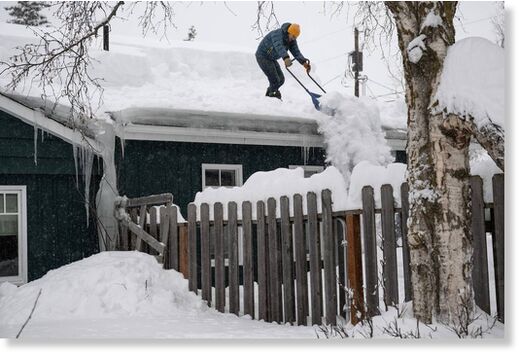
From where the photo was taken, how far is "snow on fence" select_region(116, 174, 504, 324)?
12.4ft

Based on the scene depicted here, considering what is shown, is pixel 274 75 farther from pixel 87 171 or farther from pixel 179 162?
pixel 87 171

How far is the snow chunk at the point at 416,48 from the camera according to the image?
3.62 m

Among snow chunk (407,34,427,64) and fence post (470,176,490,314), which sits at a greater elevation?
snow chunk (407,34,427,64)

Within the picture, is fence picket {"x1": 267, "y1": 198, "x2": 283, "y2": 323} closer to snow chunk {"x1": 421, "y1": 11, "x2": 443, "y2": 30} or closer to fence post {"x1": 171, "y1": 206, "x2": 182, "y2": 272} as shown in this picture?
fence post {"x1": 171, "y1": 206, "x2": 182, "y2": 272}

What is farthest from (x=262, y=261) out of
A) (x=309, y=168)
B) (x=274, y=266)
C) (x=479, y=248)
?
(x=309, y=168)

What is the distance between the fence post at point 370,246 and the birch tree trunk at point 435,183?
72 centimetres

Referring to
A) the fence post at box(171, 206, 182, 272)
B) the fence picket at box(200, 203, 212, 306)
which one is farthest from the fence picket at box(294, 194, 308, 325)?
the fence post at box(171, 206, 182, 272)

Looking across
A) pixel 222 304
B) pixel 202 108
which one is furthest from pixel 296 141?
pixel 222 304

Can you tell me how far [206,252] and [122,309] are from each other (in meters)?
0.96

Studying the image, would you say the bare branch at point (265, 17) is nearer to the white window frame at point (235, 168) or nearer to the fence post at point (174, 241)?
the fence post at point (174, 241)

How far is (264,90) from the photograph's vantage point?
8.95m

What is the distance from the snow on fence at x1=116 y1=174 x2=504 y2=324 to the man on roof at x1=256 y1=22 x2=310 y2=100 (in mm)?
1676

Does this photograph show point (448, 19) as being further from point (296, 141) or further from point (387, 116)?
point (387, 116)

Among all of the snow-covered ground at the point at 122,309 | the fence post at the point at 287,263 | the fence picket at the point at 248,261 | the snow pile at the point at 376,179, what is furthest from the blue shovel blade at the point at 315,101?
the snow pile at the point at 376,179
